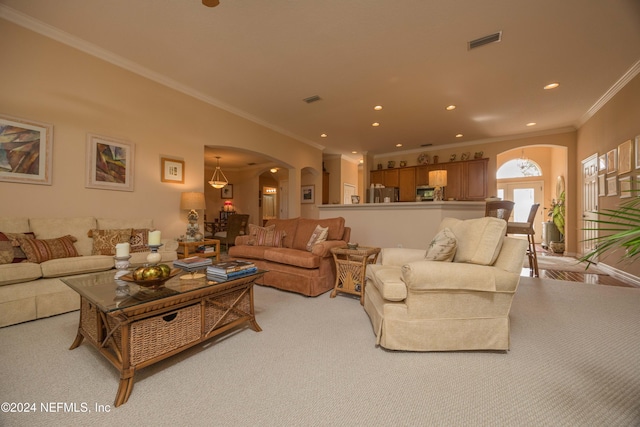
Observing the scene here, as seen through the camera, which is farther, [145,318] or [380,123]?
[380,123]

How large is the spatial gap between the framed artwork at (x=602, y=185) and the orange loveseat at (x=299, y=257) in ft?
14.8

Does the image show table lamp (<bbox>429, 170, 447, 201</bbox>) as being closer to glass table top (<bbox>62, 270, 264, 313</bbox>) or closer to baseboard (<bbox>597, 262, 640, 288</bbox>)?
baseboard (<bbox>597, 262, 640, 288</bbox>)

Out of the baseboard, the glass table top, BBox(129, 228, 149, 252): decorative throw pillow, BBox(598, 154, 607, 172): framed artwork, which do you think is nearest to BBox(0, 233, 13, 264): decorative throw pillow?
BBox(129, 228, 149, 252): decorative throw pillow

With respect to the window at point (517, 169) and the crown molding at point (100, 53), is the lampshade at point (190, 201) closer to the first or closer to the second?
the crown molding at point (100, 53)

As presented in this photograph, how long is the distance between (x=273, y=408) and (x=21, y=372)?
5.49ft

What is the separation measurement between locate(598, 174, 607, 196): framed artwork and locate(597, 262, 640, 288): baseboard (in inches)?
49.1

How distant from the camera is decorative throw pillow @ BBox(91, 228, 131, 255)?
10.1 feet

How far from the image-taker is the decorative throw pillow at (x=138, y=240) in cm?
330

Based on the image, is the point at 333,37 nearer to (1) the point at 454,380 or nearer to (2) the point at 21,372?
(1) the point at 454,380

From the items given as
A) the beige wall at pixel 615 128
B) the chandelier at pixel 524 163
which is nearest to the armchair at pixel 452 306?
the beige wall at pixel 615 128

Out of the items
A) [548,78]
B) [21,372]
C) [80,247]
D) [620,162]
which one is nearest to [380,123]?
[548,78]

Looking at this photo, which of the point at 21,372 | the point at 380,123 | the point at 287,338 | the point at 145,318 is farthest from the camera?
the point at 380,123

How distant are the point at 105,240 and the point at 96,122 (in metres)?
1.50

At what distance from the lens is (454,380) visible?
1.65 metres
